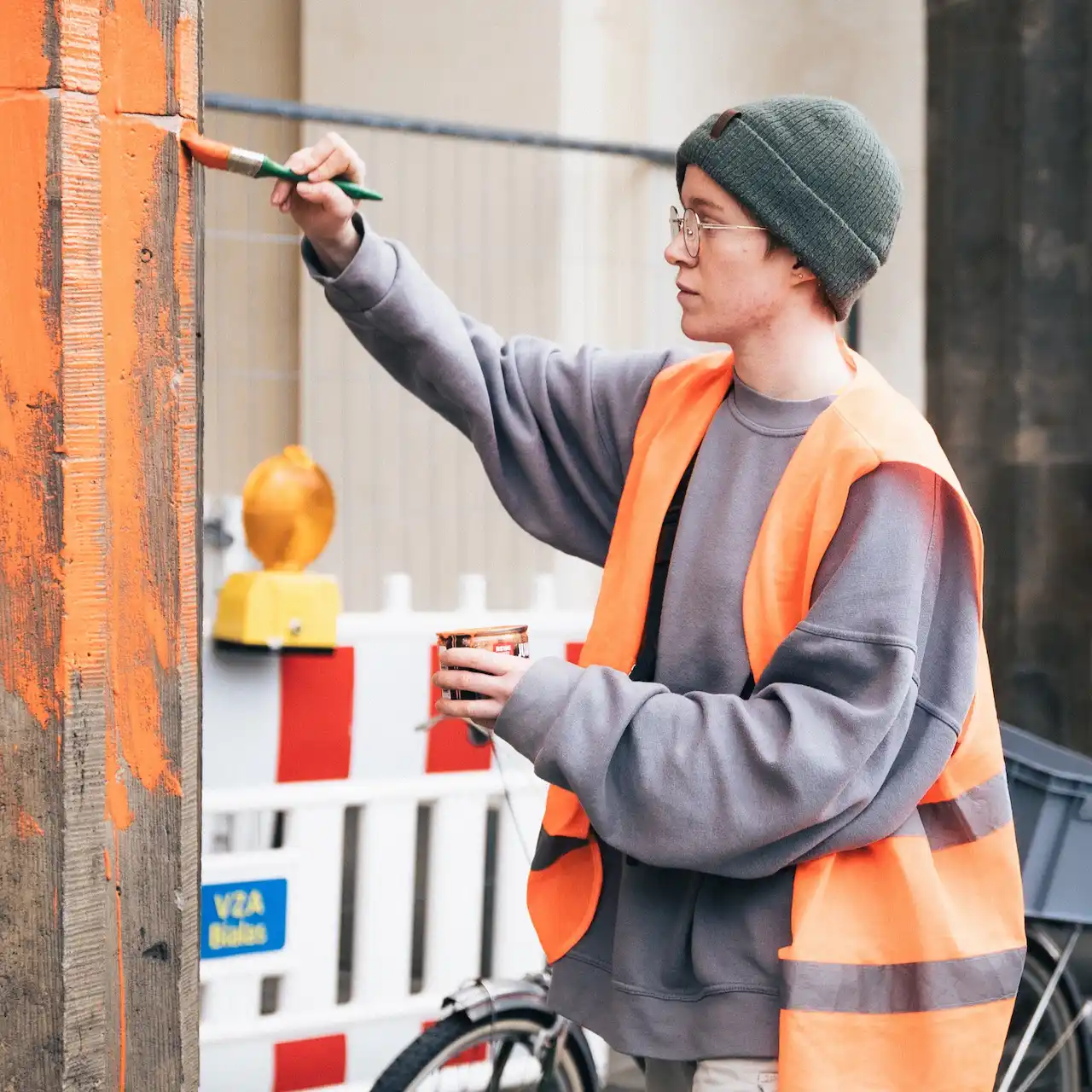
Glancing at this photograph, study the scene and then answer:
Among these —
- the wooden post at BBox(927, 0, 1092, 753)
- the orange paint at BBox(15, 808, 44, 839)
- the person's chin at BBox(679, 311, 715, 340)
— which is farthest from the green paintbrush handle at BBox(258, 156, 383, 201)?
the wooden post at BBox(927, 0, 1092, 753)

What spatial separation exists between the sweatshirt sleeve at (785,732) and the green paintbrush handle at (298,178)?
640 millimetres

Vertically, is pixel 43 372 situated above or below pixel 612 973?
above

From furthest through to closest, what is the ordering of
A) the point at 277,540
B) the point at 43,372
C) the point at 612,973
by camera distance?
the point at 277,540 → the point at 612,973 → the point at 43,372

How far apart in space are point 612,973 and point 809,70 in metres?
4.61

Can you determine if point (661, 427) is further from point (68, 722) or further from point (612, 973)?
point (68, 722)

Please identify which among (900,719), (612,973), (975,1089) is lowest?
(975,1089)

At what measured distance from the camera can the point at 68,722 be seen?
1540 mm

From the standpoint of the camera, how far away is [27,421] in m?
1.52

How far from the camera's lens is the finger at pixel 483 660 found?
175 cm

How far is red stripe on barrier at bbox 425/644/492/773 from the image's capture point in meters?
3.36

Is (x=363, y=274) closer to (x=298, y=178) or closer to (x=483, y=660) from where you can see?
(x=298, y=178)

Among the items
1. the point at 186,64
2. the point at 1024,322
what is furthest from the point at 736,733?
the point at 1024,322

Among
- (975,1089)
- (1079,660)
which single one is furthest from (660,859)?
(1079,660)

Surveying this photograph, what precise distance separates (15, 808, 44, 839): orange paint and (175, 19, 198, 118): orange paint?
731mm
